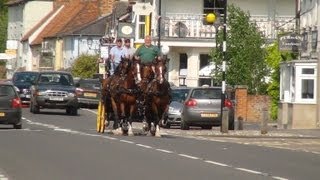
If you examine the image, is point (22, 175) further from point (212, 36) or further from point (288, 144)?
point (212, 36)

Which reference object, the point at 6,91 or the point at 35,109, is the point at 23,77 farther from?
the point at 6,91

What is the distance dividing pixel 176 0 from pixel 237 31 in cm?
1233

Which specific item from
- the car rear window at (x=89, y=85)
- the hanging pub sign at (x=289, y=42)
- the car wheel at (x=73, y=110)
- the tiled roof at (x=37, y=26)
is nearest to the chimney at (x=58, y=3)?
the tiled roof at (x=37, y=26)

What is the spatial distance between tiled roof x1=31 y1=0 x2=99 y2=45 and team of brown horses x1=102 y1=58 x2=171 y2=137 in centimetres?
8129

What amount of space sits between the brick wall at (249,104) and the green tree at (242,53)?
Result: 6.58ft

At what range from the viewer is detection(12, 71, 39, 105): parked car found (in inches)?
2376

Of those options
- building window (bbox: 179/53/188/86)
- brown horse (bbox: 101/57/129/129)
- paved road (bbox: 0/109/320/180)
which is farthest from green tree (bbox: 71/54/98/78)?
paved road (bbox: 0/109/320/180)

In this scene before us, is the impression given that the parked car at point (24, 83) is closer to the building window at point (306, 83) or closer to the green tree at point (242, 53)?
the green tree at point (242, 53)

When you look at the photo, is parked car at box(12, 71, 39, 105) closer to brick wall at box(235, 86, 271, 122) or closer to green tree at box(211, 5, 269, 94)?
green tree at box(211, 5, 269, 94)

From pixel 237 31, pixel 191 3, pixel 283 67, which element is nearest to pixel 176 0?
pixel 191 3

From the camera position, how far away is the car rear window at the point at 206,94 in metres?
40.7

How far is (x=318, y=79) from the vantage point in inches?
1715


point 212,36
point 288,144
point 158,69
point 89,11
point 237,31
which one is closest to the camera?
point 158,69

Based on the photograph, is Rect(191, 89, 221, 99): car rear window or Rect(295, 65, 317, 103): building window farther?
Rect(295, 65, 317, 103): building window
